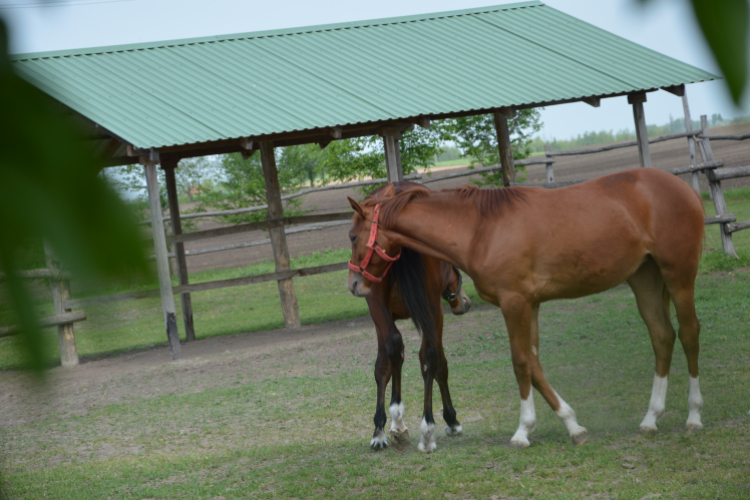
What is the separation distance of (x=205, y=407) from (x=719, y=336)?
476 centimetres

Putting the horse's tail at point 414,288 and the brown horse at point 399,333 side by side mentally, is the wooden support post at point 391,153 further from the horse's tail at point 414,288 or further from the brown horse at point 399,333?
the horse's tail at point 414,288

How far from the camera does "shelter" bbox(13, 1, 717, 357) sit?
29.7ft

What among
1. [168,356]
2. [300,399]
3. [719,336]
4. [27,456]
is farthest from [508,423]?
[168,356]

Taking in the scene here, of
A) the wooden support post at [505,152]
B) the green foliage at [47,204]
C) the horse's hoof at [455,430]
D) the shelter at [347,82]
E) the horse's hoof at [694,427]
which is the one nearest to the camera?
the green foliage at [47,204]

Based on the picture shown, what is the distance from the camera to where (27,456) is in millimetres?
5031

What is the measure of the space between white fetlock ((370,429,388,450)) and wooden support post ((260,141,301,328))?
18.0ft

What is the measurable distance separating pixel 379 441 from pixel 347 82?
7.13 metres

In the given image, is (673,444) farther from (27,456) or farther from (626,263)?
(27,456)

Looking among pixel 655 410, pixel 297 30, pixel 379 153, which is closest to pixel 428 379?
pixel 655 410

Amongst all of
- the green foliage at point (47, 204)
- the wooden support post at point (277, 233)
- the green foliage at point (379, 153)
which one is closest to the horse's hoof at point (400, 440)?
the green foliage at point (47, 204)

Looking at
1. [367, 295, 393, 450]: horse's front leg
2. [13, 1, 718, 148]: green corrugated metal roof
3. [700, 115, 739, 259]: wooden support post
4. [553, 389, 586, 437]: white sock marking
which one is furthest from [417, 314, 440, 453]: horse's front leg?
[700, 115, 739, 259]: wooden support post

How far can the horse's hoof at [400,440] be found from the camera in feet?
13.7

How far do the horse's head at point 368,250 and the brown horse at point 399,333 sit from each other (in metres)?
0.18

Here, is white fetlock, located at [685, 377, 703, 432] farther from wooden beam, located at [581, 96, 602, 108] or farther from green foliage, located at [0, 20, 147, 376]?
wooden beam, located at [581, 96, 602, 108]
